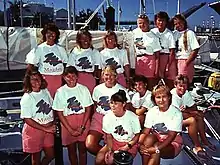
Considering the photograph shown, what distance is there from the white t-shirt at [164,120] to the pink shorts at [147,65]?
120 cm

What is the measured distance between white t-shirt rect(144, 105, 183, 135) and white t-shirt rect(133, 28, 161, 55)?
4.15ft

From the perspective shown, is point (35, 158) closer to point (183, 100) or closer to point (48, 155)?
point (48, 155)

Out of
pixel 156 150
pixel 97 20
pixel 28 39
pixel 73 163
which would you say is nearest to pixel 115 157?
pixel 156 150

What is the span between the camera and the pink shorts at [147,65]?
468 centimetres

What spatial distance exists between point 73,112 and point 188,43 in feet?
5.98

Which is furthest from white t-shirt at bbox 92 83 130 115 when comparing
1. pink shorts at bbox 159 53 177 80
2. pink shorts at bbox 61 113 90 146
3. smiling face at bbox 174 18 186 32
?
smiling face at bbox 174 18 186 32

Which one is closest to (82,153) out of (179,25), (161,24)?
(161,24)

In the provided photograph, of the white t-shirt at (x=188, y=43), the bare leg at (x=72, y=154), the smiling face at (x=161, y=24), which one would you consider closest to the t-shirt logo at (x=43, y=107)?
the bare leg at (x=72, y=154)

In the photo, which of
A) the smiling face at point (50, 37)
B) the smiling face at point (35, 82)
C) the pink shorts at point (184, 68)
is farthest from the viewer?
the pink shorts at point (184, 68)

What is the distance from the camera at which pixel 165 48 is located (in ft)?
15.6

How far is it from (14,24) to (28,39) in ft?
21.2

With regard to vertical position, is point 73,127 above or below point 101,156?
above

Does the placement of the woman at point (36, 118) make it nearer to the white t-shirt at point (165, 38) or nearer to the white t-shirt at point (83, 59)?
the white t-shirt at point (83, 59)

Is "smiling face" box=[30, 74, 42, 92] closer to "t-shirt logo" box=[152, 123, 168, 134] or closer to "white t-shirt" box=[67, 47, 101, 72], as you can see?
"white t-shirt" box=[67, 47, 101, 72]
